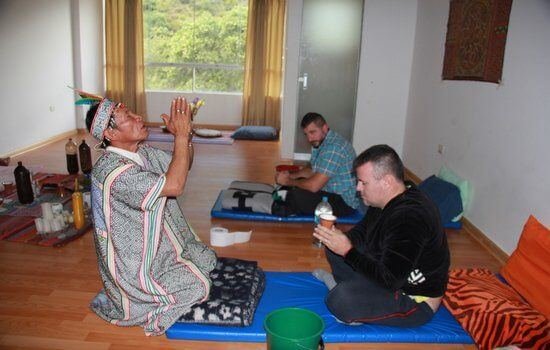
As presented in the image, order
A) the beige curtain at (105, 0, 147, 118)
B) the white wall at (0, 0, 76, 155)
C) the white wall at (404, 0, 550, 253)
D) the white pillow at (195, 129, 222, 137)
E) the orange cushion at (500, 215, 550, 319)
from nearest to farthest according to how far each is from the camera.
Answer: the orange cushion at (500, 215, 550, 319) → the white wall at (404, 0, 550, 253) → the white wall at (0, 0, 76, 155) → the white pillow at (195, 129, 222, 137) → the beige curtain at (105, 0, 147, 118)

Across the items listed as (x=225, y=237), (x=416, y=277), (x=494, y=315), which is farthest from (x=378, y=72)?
(x=416, y=277)

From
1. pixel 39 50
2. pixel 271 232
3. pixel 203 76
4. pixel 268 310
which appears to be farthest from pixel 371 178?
pixel 203 76

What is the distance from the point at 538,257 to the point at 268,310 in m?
1.52

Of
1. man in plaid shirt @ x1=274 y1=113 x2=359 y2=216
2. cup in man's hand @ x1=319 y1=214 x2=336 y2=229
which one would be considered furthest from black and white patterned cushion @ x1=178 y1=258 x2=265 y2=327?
man in plaid shirt @ x1=274 y1=113 x2=359 y2=216

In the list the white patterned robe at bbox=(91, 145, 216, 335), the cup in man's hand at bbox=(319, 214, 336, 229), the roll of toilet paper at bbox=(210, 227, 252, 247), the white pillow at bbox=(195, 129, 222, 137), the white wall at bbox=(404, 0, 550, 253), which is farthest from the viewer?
→ the white pillow at bbox=(195, 129, 222, 137)

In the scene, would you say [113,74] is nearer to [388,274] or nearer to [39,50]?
[39,50]

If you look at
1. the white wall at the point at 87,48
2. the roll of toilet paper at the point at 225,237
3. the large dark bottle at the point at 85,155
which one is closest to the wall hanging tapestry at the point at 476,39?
the roll of toilet paper at the point at 225,237

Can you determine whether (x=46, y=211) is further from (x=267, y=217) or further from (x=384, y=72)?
(x=384, y=72)

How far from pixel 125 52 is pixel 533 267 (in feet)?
24.4

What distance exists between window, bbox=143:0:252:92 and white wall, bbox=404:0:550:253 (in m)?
4.26

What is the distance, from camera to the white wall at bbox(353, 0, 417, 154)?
221 inches

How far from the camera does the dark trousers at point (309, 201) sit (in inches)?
146

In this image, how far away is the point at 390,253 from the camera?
183 cm

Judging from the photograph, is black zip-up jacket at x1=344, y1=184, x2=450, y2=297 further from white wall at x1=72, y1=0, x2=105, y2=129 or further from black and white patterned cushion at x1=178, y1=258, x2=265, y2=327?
white wall at x1=72, y1=0, x2=105, y2=129
